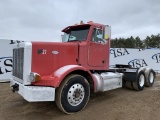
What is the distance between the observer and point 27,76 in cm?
547

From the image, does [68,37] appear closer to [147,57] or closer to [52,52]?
[52,52]

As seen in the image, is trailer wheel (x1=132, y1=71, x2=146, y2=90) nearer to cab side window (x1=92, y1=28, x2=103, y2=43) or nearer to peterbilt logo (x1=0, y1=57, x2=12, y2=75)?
cab side window (x1=92, y1=28, x2=103, y2=43)

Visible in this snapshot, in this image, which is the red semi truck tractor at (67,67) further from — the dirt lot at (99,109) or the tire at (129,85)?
the tire at (129,85)

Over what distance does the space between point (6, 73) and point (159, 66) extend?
12003 millimetres

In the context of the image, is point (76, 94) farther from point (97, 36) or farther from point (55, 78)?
point (97, 36)

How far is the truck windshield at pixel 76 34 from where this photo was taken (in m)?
6.96

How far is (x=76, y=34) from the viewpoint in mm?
7207

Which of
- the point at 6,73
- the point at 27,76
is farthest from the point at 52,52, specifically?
the point at 6,73

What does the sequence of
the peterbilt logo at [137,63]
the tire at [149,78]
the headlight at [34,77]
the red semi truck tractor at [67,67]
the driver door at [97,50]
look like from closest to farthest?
the headlight at [34,77] → the red semi truck tractor at [67,67] → the driver door at [97,50] → the tire at [149,78] → the peterbilt logo at [137,63]

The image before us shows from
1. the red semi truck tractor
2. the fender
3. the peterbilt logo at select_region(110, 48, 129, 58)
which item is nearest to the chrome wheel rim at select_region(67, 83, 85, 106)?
the red semi truck tractor

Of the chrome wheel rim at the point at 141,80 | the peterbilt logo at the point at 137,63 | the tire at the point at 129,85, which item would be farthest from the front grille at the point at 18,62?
the peterbilt logo at the point at 137,63

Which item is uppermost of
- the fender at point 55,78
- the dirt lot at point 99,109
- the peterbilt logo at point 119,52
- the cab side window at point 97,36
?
the cab side window at point 97,36

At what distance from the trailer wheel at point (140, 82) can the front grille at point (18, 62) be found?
16.4 ft

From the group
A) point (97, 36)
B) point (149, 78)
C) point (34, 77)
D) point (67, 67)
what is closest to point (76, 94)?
point (67, 67)
